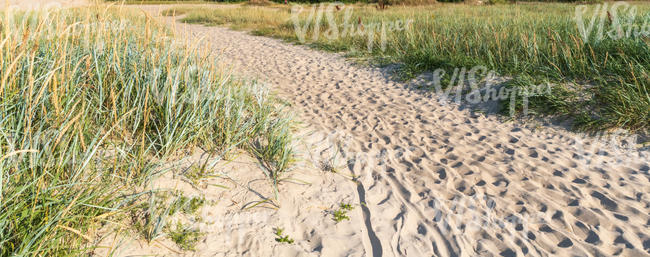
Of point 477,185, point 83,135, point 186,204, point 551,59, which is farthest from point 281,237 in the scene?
point 551,59

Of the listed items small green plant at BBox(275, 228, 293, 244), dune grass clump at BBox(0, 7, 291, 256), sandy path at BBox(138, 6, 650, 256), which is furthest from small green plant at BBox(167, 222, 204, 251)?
sandy path at BBox(138, 6, 650, 256)

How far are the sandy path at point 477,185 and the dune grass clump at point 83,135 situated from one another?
2.80 ft

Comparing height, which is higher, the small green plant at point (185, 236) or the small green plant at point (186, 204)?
the small green plant at point (186, 204)

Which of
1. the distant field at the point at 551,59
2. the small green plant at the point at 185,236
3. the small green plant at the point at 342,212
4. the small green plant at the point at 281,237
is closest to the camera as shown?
the small green plant at the point at 185,236

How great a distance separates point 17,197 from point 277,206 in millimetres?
1552

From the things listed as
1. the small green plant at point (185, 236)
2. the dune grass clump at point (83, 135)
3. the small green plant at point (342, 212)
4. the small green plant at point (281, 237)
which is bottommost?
the small green plant at point (281, 237)

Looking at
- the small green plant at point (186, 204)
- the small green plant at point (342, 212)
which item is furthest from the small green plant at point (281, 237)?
the small green plant at point (186, 204)

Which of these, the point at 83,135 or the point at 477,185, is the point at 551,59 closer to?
the point at 477,185

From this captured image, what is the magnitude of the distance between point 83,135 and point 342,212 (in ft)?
6.27

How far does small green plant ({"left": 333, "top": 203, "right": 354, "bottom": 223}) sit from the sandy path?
0.13 metres

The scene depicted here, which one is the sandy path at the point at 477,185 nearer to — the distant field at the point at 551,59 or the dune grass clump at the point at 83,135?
the distant field at the point at 551,59

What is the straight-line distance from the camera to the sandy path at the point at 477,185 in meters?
2.48

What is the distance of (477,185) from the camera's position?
319 centimetres

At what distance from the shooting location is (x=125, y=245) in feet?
7.12
